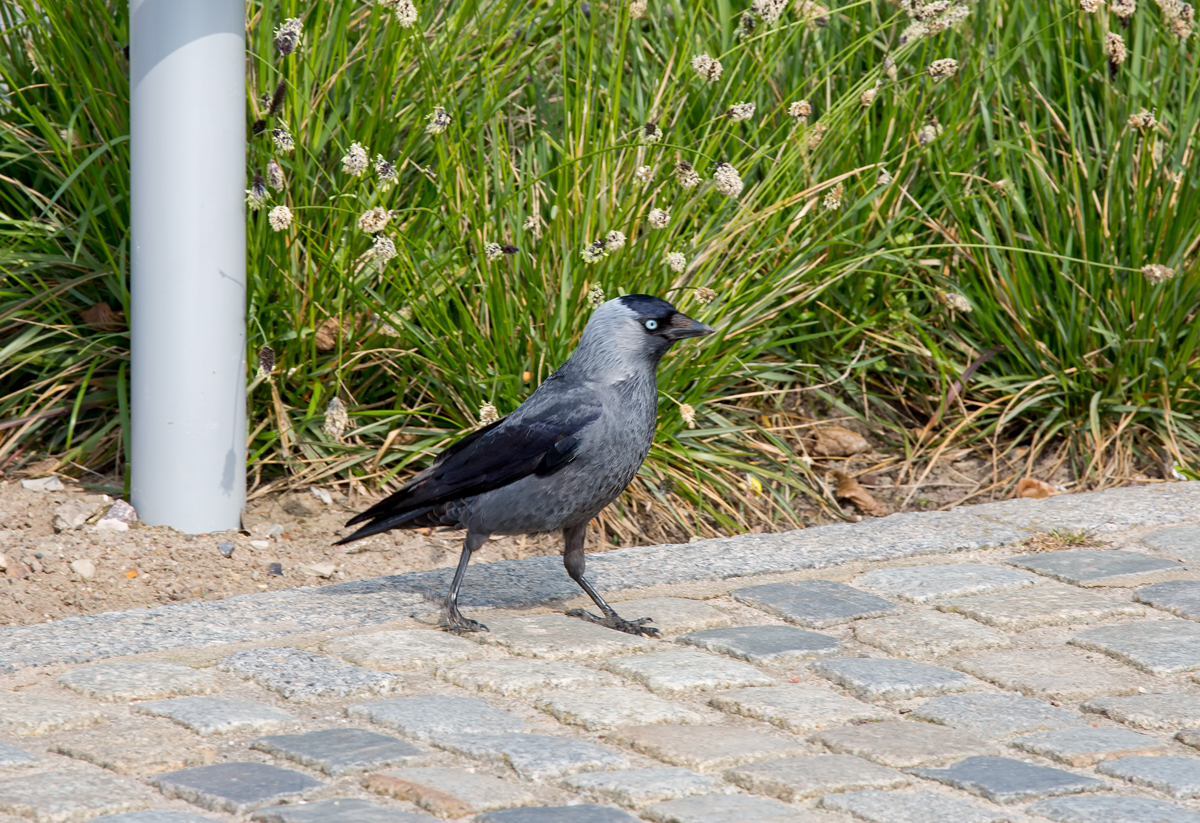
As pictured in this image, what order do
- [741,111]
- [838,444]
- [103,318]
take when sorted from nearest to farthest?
[741,111] < [103,318] < [838,444]

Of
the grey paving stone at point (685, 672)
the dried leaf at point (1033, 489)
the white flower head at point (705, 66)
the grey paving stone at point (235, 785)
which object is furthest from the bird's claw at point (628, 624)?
the dried leaf at point (1033, 489)

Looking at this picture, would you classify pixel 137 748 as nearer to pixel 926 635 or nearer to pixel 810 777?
pixel 810 777

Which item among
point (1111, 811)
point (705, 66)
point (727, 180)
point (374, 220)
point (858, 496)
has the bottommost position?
point (858, 496)

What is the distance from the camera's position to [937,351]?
4.63 meters

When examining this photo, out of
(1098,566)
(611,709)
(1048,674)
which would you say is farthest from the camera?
(1098,566)

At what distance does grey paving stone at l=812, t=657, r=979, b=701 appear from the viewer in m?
2.60

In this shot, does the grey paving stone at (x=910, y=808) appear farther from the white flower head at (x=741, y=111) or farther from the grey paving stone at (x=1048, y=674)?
the white flower head at (x=741, y=111)

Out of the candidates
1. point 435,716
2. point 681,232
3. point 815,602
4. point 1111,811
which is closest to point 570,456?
point 815,602

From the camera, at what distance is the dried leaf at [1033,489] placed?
14.4ft

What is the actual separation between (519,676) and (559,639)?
297mm

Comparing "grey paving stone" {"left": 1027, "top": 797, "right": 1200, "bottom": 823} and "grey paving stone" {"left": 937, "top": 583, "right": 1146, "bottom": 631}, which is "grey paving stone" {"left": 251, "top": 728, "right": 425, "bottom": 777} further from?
"grey paving stone" {"left": 937, "top": 583, "right": 1146, "bottom": 631}

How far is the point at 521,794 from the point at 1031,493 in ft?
9.05

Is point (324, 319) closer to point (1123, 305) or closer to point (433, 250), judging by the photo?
point (433, 250)

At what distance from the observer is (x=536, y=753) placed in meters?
2.22
